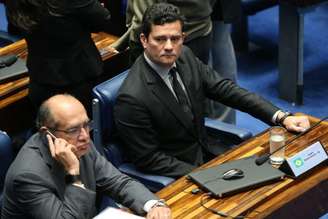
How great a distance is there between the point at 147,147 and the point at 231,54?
141 centimetres

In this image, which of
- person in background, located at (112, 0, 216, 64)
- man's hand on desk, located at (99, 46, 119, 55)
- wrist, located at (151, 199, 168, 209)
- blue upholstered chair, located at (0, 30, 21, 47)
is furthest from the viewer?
blue upholstered chair, located at (0, 30, 21, 47)

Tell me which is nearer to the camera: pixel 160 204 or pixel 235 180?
pixel 160 204

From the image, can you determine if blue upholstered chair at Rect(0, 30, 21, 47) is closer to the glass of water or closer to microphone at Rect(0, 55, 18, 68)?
microphone at Rect(0, 55, 18, 68)

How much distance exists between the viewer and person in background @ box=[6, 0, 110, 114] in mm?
3658

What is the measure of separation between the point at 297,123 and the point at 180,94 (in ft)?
1.83

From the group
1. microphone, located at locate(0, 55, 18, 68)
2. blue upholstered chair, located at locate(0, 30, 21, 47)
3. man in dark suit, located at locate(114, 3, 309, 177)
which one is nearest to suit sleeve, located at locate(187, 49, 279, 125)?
man in dark suit, located at locate(114, 3, 309, 177)

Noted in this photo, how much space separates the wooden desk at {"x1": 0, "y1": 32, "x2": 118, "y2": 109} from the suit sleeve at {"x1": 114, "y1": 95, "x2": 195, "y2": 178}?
0.91 meters

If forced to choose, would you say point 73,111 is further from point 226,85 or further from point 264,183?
point 226,85

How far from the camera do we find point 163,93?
350 centimetres

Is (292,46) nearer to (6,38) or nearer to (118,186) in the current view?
(6,38)

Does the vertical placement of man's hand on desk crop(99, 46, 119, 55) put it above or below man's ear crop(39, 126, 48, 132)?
below

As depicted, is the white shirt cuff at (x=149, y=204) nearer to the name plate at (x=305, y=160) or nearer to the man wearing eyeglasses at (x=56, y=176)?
the man wearing eyeglasses at (x=56, y=176)

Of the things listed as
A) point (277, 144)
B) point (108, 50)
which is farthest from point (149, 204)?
point (108, 50)

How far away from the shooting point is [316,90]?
5.46 m
